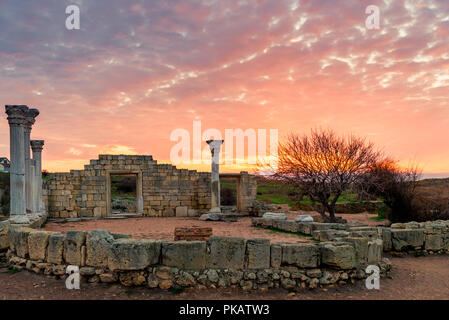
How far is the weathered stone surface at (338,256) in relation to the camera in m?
7.31

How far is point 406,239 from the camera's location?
10516 mm

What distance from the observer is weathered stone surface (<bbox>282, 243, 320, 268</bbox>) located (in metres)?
7.30

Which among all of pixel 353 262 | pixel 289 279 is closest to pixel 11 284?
pixel 289 279

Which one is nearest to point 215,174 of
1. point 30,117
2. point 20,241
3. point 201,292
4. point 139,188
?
point 139,188

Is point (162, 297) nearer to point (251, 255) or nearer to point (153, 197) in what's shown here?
point (251, 255)

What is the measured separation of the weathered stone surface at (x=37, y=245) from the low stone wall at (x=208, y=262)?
44 centimetres

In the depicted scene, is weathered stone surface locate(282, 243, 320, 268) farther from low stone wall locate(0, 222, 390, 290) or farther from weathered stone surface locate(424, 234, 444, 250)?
weathered stone surface locate(424, 234, 444, 250)

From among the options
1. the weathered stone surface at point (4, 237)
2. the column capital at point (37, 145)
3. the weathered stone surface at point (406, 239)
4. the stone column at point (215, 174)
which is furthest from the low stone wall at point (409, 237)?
the column capital at point (37, 145)

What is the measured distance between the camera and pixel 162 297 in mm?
6613

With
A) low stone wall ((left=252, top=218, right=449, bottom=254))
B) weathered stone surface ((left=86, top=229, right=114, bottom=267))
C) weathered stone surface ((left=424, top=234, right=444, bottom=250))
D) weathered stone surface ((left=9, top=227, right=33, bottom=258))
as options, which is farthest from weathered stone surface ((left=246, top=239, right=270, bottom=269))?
weathered stone surface ((left=424, top=234, right=444, bottom=250))

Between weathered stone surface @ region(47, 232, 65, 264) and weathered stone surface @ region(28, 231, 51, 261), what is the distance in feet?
0.62

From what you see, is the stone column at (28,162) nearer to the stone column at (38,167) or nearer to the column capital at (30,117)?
the column capital at (30,117)

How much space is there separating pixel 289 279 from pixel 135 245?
3336mm

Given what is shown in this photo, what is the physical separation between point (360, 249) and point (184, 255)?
13.2 feet
